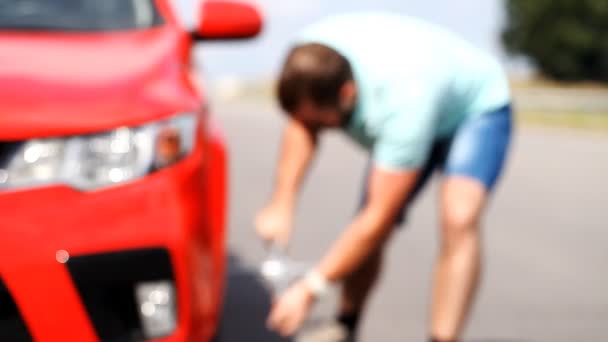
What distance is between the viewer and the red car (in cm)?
247

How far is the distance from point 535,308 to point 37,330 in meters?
3.00

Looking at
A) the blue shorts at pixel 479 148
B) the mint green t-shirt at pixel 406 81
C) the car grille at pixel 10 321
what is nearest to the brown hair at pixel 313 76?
the mint green t-shirt at pixel 406 81

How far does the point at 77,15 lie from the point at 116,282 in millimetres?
1165

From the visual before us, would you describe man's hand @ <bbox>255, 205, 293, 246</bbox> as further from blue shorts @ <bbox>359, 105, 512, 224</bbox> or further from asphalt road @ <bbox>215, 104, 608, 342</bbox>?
asphalt road @ <bbox>215, 104, 608, 342</bbox>

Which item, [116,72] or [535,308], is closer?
[116,72]

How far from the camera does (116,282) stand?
8.41 feet

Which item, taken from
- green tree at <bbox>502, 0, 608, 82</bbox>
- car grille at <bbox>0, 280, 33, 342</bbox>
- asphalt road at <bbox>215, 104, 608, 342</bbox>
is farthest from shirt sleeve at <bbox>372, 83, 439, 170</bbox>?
green tree at <bbox>502, 0, 608, 82</bbox>

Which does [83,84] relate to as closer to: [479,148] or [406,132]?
[406,132]

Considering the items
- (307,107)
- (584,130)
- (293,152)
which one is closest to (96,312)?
(307,107)

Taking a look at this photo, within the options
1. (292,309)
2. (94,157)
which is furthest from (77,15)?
(292,309)

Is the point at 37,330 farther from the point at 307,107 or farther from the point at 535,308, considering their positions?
the point at 535,308

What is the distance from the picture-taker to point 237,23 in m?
3.85

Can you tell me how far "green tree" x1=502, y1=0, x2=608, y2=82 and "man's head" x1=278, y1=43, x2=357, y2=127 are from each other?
59.2 meters

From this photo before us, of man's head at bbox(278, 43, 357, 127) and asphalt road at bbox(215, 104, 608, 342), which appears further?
asphalt road at bbox(215, 104, 608, 342)
